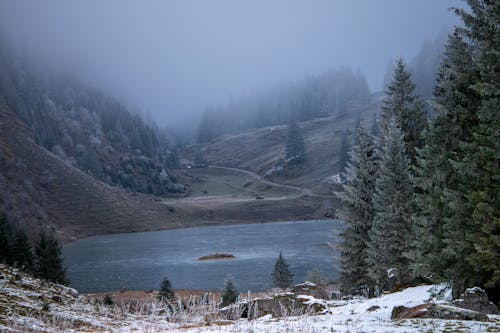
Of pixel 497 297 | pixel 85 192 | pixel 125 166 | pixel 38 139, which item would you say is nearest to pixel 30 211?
pixel 85 192

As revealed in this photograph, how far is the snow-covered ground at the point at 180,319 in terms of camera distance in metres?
8.87

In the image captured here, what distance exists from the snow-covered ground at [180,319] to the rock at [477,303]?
1602 millimetres

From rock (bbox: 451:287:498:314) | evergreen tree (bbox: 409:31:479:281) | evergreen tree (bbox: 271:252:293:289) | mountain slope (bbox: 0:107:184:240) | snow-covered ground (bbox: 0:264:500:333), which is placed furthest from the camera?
mountain slope (bbox: 0:107:184:240)

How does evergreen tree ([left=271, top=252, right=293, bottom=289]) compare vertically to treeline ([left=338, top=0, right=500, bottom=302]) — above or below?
below

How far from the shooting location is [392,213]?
23.0m

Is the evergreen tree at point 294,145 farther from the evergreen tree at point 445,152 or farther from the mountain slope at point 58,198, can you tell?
the evergreen tree at point 445,152

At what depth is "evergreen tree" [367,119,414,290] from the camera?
22.8 m

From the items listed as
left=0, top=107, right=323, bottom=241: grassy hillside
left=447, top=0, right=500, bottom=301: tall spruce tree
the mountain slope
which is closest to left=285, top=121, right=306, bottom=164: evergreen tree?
left=0, top=107, right=323, bottom=241: grassy hillside

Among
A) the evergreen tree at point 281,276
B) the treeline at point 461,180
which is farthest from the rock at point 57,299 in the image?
the evergreen tree at point 281,276

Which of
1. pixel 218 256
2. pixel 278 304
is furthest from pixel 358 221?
pixel 218 256

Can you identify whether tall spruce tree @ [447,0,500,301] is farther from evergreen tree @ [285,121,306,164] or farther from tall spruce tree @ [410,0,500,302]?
evergreen tree @ [285,121,306,164]

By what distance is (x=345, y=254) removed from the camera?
1088 inches

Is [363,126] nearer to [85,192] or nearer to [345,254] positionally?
[345,254]

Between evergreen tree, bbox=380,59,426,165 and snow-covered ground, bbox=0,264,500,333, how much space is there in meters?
13.7
